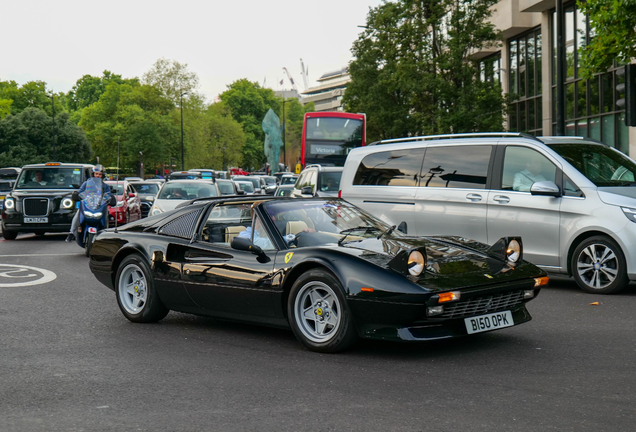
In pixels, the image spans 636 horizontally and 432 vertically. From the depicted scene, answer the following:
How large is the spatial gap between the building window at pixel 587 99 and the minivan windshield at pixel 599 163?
17.3 metres

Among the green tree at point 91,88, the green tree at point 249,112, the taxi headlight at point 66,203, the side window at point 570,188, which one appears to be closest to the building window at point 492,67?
the taxi headlight at point 66,203

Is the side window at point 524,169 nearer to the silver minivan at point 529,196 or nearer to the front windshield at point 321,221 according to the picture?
the silver minivan at point 529,196

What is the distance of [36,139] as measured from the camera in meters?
81.6

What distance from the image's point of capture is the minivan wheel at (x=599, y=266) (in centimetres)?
905

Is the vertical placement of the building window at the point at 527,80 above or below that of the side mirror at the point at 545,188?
above

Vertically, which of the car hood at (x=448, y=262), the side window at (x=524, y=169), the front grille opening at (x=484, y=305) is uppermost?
the side window at (x=524, y=169)

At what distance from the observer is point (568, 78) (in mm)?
29953

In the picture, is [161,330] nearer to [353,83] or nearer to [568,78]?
[568,78]

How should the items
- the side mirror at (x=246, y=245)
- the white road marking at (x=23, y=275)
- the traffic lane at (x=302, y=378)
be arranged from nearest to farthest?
the traffic lane at (x=302, y=378), the side mirror at (x=246, y=245), the white road marking at (x=23, y=275)

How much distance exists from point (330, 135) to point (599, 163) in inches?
941

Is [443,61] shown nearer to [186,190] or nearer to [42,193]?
[186,190]

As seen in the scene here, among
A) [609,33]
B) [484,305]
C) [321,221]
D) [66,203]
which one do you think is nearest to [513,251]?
[484,305]

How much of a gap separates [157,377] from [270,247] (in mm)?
1550

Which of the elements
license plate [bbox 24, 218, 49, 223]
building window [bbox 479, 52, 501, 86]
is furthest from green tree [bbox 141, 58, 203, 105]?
license plate [bbox 24, 218, 49, 223]
